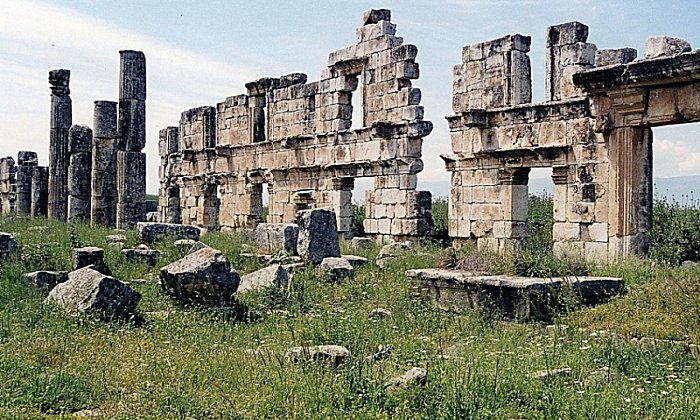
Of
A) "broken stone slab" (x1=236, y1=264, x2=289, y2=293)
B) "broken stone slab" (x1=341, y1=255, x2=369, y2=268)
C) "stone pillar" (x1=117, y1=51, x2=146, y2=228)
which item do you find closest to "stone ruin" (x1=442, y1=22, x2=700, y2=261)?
"broken stone slab" (x1=341, y1=255, x2=369, y2=268)

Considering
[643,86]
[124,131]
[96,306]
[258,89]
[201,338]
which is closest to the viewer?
[201,338]

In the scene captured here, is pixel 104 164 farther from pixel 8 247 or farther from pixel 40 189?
pixel 8 247

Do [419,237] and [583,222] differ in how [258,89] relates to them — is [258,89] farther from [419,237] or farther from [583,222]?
[583,222]

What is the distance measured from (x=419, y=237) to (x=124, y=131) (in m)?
8.79

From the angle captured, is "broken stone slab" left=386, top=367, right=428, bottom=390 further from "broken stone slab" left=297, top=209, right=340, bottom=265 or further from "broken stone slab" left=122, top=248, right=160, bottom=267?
"broken stone slab" left=122, top=248, right=160, bottom=267

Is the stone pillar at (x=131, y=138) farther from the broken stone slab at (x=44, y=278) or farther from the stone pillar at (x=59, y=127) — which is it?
the broken stone slab at (x=44, y=278)

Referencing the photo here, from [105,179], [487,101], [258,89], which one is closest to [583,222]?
[487,101]

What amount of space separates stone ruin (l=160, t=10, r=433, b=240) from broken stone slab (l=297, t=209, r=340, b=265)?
4039 millimetres

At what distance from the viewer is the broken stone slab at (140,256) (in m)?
13.7

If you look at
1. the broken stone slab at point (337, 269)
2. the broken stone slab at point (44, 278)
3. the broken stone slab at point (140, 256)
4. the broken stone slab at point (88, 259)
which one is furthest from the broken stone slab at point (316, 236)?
the broken stone slab at point (44, 278)

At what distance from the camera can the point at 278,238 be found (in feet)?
48.0

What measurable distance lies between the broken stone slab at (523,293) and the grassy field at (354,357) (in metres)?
0.25

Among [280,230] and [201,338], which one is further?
[280,230]

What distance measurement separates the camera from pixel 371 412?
571 centimetres
